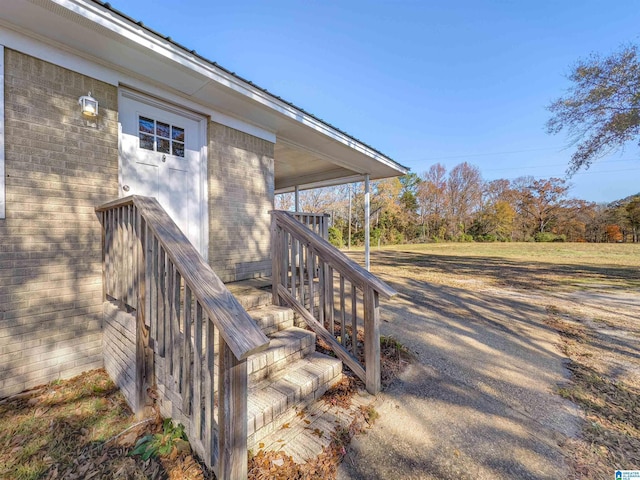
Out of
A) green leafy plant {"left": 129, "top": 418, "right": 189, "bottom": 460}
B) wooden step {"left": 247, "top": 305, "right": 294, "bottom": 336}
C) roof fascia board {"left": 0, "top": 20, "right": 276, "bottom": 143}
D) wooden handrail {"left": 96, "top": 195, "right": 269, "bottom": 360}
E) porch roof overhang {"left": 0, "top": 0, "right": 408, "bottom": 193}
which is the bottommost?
green leafy plant {"left": 129, "top": 418, "right": 189, "bottom": 460}

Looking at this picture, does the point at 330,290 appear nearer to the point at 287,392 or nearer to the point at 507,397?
the point at 287,392

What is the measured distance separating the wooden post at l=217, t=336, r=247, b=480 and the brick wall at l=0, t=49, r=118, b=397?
2247mm

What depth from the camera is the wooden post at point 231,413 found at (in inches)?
53.4

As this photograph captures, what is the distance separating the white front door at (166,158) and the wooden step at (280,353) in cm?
196

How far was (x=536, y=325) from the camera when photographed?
4.04 meters

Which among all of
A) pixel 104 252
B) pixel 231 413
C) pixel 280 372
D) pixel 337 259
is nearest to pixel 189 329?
pixel 231 413

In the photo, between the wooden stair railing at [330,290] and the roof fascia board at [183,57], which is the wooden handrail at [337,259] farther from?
the roof fascia board at [183,57]

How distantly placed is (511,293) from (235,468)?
6.80 meters

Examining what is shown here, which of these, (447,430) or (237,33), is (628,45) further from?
(447,430)

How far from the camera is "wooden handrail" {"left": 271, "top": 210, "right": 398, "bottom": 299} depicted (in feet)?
7.43

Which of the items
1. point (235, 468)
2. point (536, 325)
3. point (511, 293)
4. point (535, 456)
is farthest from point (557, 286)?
point (235, 468)

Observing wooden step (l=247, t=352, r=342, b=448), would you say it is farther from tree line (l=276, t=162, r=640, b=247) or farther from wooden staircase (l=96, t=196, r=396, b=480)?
tree line (l=276, t=162, r=640, b=247)

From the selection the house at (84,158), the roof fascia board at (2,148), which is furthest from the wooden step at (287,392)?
the roof fascia board at (2,148)

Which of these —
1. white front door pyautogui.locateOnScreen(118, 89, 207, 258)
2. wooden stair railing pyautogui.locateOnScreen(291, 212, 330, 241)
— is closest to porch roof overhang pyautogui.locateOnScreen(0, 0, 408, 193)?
white front door pyautogui.locateOnScreen(118, 89, 207, 258)
